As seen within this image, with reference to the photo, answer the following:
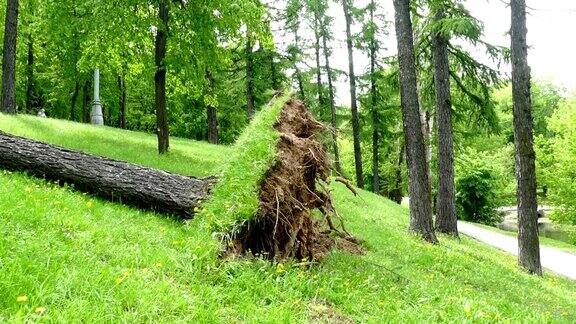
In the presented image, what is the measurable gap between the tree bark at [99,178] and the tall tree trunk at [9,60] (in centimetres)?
1149

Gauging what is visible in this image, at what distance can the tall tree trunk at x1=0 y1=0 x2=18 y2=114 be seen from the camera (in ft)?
57.8

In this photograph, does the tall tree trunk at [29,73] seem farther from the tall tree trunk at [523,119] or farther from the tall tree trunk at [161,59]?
the tall tree trunk at [523,119]

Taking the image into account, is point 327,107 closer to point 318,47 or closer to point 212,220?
point 318,47

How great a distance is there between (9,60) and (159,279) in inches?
645

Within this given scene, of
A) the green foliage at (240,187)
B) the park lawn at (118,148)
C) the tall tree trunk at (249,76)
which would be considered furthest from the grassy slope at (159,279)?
the tall tree trunk at (249,76)

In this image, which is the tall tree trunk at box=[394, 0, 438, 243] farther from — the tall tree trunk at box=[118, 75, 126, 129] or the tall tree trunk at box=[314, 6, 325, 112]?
the tall tree trunk at box=[118, 75, 126, 129]

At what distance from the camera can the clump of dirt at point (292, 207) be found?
6.07m

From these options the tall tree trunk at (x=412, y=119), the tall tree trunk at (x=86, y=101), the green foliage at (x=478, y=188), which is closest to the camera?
the tall tree trunk at (x=412, y=119)

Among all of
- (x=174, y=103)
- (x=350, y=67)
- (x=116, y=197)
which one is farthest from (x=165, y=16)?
(x=174, y=103)

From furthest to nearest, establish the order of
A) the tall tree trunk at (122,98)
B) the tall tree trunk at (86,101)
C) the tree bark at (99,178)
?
the tall tree trunk at (122,98), the tall tree trunk at (86,101), the tree bark at (99,178)

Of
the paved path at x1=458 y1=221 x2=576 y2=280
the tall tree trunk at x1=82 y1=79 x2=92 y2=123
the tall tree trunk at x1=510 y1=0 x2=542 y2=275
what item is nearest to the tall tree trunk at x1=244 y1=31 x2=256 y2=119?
the tall tree trunk at x1=82 y1=79 x2=92 y2=123

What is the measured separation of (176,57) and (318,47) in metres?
16.7

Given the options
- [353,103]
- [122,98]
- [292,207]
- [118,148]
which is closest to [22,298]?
[292,207]

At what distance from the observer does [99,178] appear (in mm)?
7613
